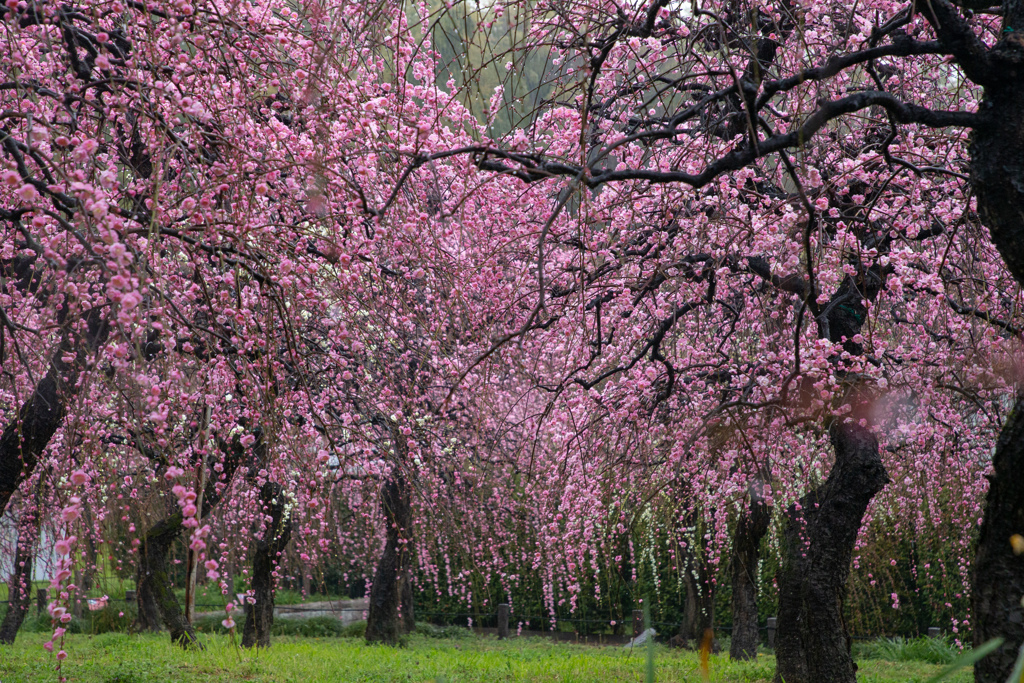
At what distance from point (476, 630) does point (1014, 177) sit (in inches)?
546

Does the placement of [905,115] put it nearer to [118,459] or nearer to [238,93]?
[238,93]

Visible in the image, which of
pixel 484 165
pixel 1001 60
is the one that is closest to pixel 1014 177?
pixel 1001 60

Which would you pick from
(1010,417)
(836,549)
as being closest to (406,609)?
(836,549)

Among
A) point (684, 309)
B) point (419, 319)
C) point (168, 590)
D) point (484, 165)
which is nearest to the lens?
point (484, 165)

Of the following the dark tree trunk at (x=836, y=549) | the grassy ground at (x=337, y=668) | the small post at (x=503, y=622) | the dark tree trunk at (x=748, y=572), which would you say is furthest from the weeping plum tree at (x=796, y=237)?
the small post at (x=503, y=622)

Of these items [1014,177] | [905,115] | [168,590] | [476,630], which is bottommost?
[476,630]

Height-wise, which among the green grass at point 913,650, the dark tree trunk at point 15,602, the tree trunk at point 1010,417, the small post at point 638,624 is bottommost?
the green grass at point 913,650

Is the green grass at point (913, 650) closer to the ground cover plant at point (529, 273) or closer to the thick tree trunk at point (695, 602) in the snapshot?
the ground cover plant at point (529, 273)

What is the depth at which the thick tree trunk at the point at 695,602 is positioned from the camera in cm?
1131

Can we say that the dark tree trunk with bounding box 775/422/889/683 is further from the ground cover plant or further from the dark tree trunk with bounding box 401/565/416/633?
the dark tree trunk with bounding box 401/565/416/633

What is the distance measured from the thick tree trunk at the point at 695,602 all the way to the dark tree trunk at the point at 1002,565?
7.45 metres

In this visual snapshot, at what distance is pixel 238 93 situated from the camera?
3299 millimetres

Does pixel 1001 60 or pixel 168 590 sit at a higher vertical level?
pixel 1001 60

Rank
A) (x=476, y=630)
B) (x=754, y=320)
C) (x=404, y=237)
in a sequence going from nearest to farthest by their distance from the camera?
1. (x=404, y=237)
2. (x=754, y=320)
3. (x=476, y=630)
